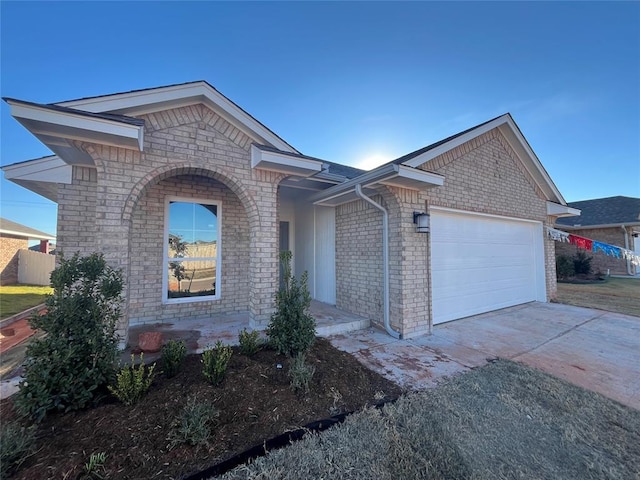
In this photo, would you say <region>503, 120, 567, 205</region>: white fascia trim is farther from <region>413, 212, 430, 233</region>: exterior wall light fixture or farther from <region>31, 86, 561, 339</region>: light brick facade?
<region>413, 212, 430, 233</region>: exterior wall light fixture

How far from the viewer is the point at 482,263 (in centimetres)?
734

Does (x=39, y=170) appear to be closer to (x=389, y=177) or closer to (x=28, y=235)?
(x=389, y=177)

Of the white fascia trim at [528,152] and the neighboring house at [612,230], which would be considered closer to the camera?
the white fascia trim at [528,152]

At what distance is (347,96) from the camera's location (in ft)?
27.6

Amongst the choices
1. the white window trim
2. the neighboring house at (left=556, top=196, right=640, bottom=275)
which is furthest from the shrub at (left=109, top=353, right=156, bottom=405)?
the neighboring house at (left=556, top=196, right=640, bottom=275)

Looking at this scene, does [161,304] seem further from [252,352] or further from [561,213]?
[561,213]

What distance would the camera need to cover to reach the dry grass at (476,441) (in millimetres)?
2137

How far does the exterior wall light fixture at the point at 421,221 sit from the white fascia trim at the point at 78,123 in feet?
17.1

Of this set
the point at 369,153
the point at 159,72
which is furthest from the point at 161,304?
the point at 369,153

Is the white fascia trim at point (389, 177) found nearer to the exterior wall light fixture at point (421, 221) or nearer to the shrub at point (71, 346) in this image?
the exterior wall light fixture at point (421, 221)

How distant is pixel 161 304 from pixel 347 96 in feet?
26.4

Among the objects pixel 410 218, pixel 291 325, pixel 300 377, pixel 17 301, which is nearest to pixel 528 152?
pixel 410 218

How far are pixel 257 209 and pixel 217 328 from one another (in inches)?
105

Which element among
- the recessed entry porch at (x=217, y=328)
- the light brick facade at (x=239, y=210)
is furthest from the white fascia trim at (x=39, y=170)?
the recessed entry porch at (x=217, y=328)
